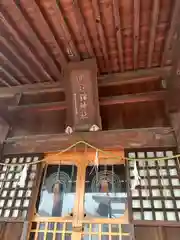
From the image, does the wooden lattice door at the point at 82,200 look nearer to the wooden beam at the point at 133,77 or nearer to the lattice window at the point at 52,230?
the lattice window at the point at 52,230

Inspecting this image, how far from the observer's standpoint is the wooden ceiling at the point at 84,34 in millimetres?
2762

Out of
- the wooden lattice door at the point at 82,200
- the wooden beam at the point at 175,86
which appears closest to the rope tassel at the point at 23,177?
the wooden lattice door at the point at 82,200

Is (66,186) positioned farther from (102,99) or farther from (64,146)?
(102,99)

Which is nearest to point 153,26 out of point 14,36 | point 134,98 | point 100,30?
point 100,30

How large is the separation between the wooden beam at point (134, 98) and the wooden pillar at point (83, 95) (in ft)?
1.25

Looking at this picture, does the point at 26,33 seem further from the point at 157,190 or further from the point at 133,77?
the point at 157,190

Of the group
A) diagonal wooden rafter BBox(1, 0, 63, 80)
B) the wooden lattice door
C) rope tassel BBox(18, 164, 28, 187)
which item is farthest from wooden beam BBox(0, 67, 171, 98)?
rope tassel BBox(18, 164, 28, 187)

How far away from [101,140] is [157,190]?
1.10 meters

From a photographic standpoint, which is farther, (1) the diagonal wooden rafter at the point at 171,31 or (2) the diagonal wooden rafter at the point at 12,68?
(2) the diagonal wooden rafter at the point at 12,68

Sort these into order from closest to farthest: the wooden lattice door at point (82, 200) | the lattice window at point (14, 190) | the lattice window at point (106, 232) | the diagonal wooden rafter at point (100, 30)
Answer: the diagonal wooden rafter at point (100, 30), the lattice window at point (106, 232), the wooden lattice door at point (82, 200), the lattice window at point (14, 190)

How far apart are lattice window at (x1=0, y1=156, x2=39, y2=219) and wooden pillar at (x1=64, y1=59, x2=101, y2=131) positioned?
3.13 ft

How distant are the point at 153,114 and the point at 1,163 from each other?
8.65 ft

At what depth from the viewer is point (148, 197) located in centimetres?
293

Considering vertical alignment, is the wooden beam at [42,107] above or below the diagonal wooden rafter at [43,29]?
below
